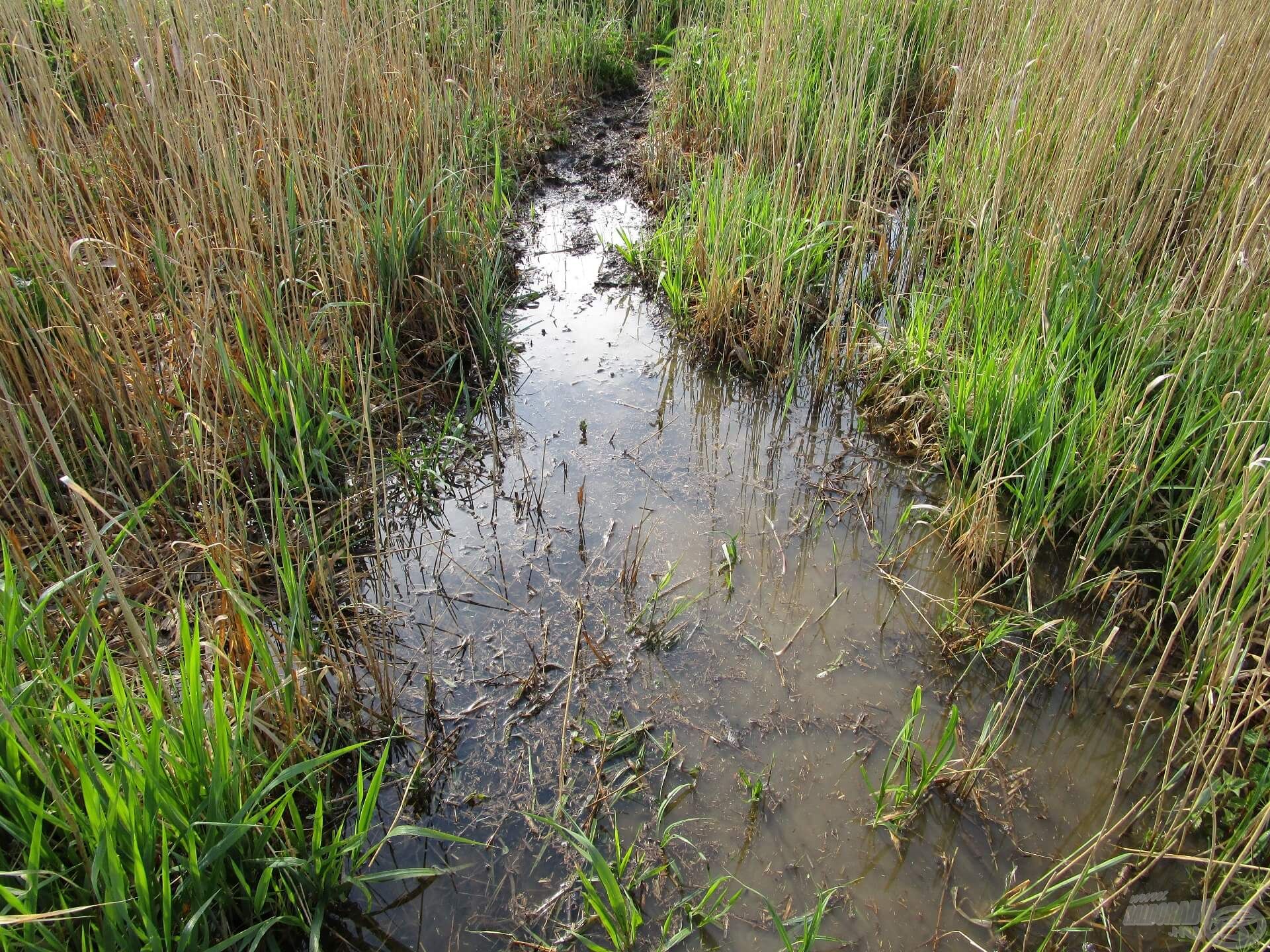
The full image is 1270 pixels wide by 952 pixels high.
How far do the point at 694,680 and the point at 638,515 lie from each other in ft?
2.11

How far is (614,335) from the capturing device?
11.0 feet

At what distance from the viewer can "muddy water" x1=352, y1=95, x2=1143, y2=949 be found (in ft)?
5.32

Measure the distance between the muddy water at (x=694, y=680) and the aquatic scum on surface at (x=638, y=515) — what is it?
13 millimetres

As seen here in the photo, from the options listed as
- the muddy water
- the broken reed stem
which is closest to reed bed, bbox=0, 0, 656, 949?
the muddy water

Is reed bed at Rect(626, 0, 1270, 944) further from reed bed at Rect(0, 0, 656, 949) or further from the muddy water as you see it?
reed bed at Rect(0, 0, 656, 949)

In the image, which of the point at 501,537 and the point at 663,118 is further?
the point at 663,118

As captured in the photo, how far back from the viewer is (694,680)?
2012 mm

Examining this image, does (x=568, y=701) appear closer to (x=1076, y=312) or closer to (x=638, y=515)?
(x=638, y=515)

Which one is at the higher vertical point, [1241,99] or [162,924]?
[1241,99]

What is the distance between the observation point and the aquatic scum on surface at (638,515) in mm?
1526

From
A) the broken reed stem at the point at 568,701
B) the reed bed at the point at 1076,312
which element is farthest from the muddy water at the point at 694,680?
the reed bed at the point at 1076,312

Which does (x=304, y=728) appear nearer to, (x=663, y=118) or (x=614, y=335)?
(x=614, y=335)

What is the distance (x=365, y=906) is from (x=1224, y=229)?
2920 mm

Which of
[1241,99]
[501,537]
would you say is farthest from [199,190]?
[1241,99]
